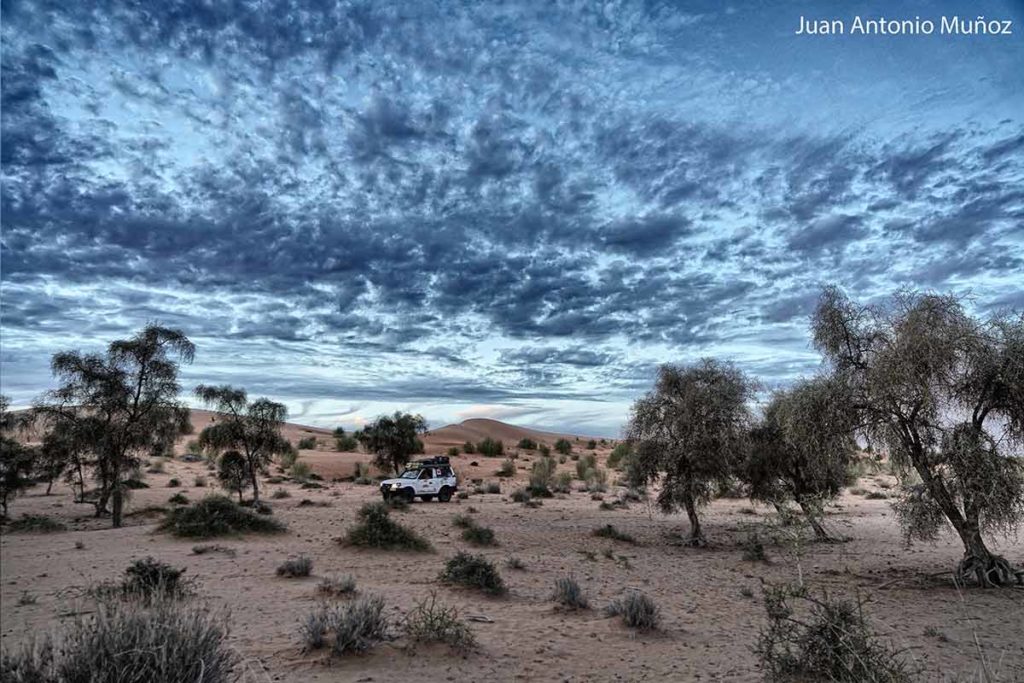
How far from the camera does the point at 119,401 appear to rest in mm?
22516

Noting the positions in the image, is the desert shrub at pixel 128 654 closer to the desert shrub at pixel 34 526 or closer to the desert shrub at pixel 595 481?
the desert shrub at pixel 34 526

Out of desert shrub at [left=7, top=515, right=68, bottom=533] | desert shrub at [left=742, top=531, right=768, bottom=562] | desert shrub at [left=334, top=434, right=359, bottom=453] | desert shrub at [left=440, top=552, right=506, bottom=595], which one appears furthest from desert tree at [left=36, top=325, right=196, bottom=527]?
desert shrub at [left=334, top=434, right=359, bottom=453]

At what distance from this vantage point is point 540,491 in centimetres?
3556

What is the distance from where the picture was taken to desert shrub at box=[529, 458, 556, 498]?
35.5 meters

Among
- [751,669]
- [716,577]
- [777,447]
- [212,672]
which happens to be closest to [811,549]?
[777,447]

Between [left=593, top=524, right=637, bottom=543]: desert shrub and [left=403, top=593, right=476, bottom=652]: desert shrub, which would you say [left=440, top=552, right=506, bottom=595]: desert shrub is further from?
[left=593, top=524, right=637, bottom=543]: desert shrub

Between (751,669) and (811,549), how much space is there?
13661 mm

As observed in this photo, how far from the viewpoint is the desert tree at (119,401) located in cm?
2216

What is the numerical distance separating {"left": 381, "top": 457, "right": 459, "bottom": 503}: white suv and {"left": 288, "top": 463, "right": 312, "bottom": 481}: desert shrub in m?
13.1

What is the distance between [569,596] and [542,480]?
93.1 ft

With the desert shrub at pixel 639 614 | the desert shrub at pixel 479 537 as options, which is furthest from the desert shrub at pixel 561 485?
the desert shrub at pixel 639 614

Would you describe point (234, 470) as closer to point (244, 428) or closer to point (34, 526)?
point (244, 428)

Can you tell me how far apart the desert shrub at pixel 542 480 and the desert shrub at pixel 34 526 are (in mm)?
22107

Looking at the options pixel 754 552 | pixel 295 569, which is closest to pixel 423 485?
pixel 295 569
